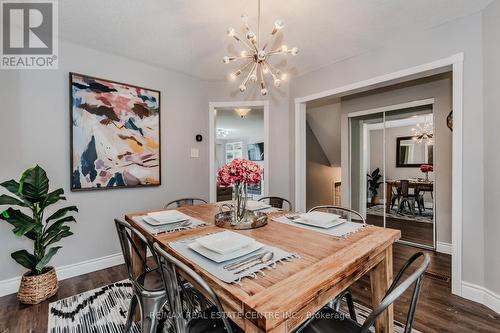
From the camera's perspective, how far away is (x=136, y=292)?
1.43m

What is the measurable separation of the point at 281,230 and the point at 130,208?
214 cm

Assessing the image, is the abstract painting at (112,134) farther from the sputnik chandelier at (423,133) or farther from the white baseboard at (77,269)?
the sputnik chandelier at (423,133)

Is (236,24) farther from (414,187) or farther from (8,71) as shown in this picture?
(414,187)

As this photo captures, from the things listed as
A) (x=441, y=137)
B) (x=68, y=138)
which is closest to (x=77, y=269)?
(x=68, y=138)

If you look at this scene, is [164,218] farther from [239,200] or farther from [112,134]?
[112,134]

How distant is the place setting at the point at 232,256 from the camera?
96 centimetres

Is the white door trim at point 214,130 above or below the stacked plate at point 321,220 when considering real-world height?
above

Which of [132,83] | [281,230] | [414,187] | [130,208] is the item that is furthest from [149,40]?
[414,187]

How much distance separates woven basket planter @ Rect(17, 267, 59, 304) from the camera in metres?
2.01

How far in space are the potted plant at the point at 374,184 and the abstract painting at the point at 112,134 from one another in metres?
3.28

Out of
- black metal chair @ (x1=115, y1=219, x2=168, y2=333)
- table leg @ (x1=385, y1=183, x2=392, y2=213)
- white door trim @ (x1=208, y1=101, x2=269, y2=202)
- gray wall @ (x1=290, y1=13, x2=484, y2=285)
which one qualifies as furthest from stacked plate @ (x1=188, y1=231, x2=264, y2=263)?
table leg @ (x1=385, y1=183, x2=392, y2=213)

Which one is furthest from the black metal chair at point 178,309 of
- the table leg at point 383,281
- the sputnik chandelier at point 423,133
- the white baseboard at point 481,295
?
the sputnik chandelier at point 423,133

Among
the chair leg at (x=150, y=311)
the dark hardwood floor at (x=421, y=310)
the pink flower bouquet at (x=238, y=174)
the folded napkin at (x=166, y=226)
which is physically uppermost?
the pink flower bouquet at (x=238, y=174)

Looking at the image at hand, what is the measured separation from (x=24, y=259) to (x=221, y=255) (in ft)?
6.80
